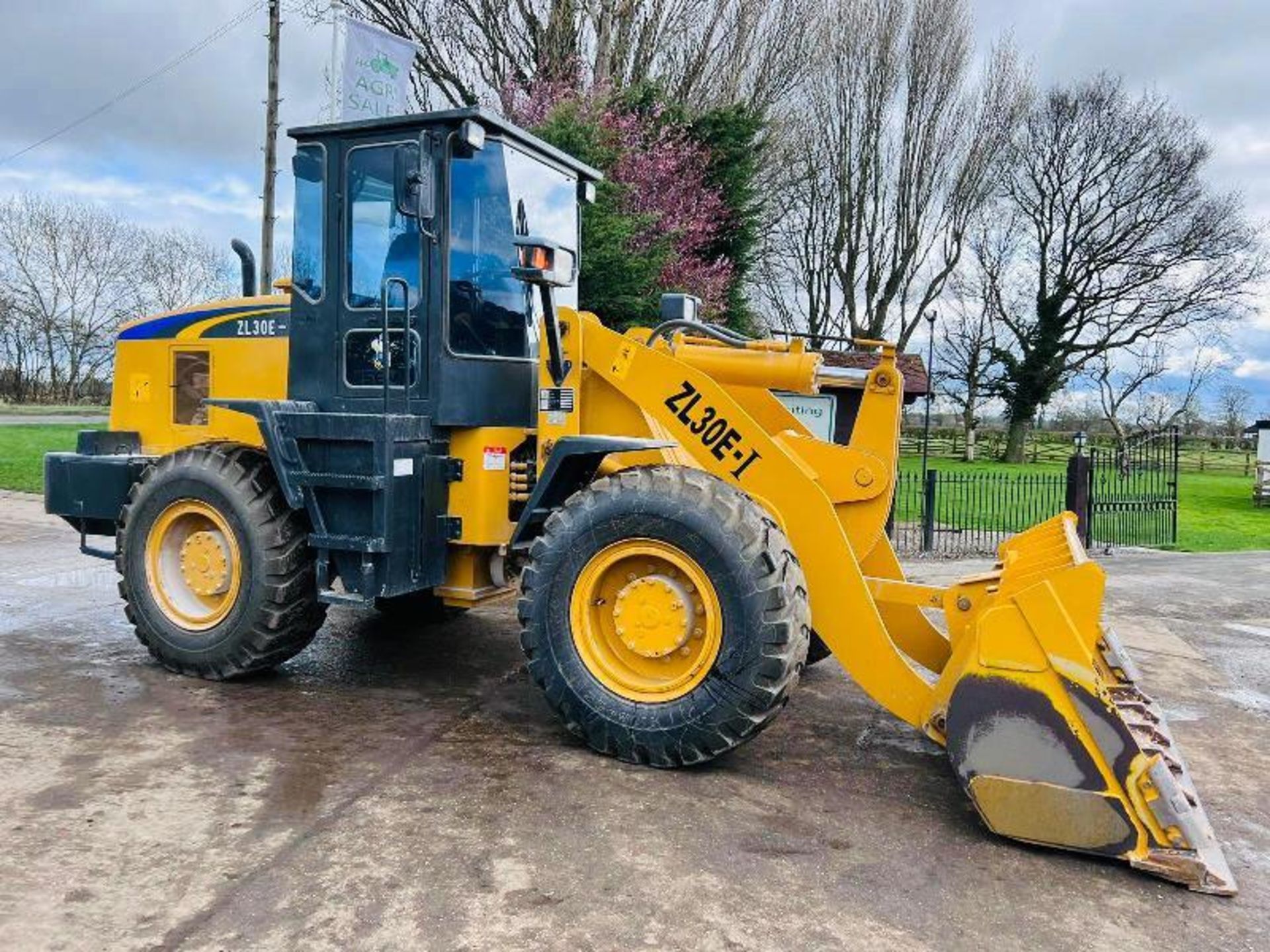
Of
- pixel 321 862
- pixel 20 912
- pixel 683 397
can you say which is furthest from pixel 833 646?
pixel 20 912

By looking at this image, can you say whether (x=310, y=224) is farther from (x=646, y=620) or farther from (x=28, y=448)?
(x=28, y=448)

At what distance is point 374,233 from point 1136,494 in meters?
11.9

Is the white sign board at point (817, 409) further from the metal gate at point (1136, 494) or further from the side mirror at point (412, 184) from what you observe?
the side mirror at point (412, 184)

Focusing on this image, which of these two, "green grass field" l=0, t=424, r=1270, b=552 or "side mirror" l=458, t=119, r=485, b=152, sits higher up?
"side mirror" l=458, t=119, r=485, b=152

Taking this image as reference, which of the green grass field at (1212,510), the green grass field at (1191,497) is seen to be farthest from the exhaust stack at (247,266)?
the green grass field at (1212,510)

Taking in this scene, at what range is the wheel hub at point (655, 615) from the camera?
4141 millimetres

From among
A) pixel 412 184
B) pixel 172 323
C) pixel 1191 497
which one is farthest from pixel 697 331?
pixel 1191 497

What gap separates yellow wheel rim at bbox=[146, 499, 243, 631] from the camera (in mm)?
5148

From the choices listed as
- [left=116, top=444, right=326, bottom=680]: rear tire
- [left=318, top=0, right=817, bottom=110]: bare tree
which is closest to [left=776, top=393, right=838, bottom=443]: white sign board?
[left=116, top=444, right=326, bottom=680]: rear tire

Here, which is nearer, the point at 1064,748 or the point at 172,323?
the point at 1064,748

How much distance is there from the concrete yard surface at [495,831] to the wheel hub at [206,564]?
524 millimetres

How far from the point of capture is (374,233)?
198 inches

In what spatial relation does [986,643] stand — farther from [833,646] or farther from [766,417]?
[766,417]

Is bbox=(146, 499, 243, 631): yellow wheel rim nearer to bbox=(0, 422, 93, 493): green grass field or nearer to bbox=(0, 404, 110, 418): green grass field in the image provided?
bbox=(0, 422, 93, 493): green grass field
